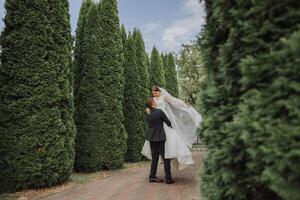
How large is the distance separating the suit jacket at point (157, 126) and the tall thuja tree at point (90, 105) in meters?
3.23

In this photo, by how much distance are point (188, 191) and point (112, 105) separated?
531cm

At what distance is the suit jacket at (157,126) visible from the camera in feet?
29.5

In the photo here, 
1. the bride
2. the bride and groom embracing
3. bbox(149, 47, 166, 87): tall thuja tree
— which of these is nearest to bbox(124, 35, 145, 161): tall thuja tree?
bbox(149, 47, 166, 87): tall thuja tree

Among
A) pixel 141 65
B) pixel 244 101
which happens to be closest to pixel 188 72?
pixel 141 65

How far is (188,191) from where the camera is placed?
7.79 m

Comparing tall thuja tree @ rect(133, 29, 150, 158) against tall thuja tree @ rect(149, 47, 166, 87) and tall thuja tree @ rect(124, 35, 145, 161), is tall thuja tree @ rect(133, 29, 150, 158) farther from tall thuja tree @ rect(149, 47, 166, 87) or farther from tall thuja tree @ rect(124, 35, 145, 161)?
tall thuja tree @ rect(149, 47, 166, 87)

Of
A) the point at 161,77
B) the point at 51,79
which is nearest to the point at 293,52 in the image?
the point at 51,79

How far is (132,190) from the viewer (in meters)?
8.05

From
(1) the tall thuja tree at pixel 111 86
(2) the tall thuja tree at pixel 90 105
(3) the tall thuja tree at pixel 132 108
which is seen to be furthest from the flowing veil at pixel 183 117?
(3) the tall thuja tree at pixel 132 108

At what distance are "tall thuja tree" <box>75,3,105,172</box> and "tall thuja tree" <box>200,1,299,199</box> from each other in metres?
8.95

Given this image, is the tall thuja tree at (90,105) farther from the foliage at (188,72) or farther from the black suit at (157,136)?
the foliage at (188,72)

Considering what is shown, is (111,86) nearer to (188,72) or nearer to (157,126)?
(157,126)

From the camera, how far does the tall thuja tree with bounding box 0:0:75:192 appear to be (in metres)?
8.53

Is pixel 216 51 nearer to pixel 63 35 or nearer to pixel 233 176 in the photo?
pixel 233 176
